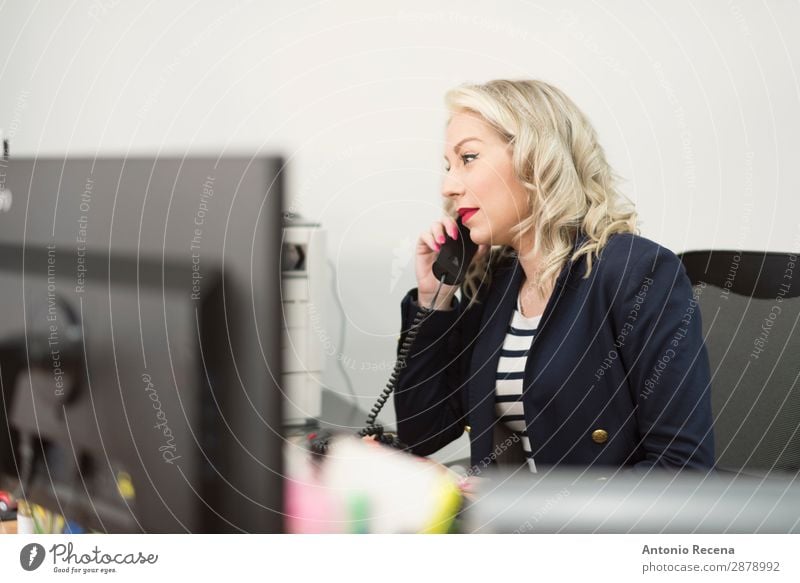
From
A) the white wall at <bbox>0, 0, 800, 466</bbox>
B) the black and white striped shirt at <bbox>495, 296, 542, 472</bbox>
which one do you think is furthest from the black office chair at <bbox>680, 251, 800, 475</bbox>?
the black and white striped shirt at <bbox>495, 296, 542, 472</bbox>

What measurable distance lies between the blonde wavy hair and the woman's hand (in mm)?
15

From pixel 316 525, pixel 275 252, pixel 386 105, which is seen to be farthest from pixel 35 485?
pixel 386 105

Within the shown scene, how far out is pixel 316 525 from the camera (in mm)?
688

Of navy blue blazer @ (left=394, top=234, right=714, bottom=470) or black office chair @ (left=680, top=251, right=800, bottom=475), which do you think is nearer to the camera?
navy blue blazer @ (left=394, top=234, right=714, bottom=470)

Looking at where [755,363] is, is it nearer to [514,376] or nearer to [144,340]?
[514,376]

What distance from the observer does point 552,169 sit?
0.74 metres

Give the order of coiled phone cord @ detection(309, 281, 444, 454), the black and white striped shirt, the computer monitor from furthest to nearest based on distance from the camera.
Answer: the black and white striped shirt
coiled phone cord @ detection(309, 281, 444, 454)
the computer monitor

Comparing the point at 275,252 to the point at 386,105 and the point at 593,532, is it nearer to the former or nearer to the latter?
the point at 386,105

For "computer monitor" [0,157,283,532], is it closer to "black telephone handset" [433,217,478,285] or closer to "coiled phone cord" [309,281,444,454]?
"coiled phone cord" [309,281,444,454]

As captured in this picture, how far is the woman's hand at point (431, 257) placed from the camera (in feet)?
2.49

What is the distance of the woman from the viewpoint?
29.1 inches

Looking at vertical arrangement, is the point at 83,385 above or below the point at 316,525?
above

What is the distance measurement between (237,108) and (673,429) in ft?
1.77

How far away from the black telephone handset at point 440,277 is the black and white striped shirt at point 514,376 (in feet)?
0.31
